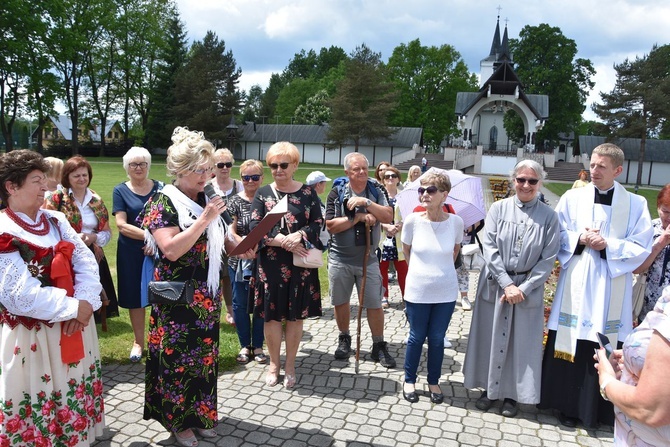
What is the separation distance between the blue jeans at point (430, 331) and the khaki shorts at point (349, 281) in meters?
0.76

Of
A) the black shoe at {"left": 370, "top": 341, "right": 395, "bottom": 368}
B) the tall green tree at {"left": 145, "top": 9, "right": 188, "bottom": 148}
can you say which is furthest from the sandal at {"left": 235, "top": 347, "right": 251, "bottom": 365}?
the tall green tree at {"left": 145, "top": 9, "right": 188, "bottom": 148}

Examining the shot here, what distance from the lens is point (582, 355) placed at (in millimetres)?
4262

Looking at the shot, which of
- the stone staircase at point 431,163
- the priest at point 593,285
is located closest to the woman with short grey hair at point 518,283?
the priest at point 593,285

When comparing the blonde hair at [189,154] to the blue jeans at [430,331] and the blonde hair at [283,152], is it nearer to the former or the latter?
the blonde hair at [283,152]

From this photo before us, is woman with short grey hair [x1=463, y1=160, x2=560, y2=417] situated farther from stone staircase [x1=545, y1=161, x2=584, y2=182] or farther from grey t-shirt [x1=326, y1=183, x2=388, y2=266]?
stone staircase [x1=545, y1=161, x2=584, y2=182]

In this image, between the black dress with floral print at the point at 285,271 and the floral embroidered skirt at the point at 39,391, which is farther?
the black dress with floral print at the point at 285,271

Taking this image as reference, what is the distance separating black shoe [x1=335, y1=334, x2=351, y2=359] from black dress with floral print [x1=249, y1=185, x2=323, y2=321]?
0.98 metres

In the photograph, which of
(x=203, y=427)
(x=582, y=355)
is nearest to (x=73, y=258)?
(x=203, y=427)

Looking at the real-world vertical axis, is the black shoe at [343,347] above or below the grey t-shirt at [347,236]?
below

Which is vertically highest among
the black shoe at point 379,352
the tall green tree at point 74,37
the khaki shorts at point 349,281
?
the tall green tree at point 74,37

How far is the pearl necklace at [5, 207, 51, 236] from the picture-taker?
3045 mm

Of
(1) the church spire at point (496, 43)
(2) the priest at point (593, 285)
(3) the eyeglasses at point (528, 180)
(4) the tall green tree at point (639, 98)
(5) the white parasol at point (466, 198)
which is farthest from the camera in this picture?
(1) the church spire at point (496, 43)

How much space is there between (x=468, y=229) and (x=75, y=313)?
4991 mm

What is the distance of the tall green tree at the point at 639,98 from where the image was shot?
36250 mm
